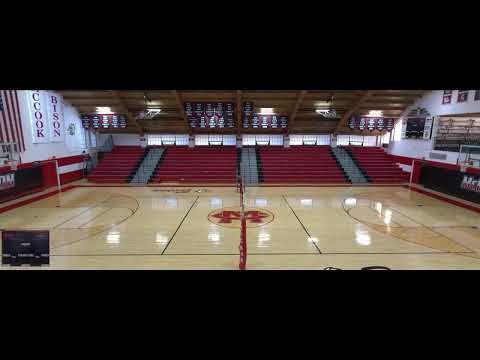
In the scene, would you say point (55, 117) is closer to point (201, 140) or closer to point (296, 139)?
point (201, 140)

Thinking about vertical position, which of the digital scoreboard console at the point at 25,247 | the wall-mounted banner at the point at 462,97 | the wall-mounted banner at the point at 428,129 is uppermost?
the wall-mounted banner at the point at 462,97

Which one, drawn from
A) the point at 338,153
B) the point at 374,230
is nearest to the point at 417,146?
the point at 338,153

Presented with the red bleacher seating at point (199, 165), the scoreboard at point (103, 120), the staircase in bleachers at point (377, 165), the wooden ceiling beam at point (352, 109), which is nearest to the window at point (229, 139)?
the red bleacher seating at point (199, 165)

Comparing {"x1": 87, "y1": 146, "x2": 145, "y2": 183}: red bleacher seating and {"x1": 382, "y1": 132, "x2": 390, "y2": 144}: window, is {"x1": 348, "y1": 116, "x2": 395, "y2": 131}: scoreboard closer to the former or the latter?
{"x1": 382, "y1": 132, "x2": 390, "y2": 144}: window

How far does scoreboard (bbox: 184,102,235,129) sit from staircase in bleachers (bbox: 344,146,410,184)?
25.2ft

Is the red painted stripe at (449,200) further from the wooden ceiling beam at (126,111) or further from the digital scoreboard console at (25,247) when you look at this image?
the wooden ceiling beam at (126,111)

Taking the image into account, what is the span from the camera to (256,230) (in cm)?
702

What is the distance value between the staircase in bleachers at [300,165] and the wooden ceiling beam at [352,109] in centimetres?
168

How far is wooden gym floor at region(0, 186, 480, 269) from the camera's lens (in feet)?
17.5

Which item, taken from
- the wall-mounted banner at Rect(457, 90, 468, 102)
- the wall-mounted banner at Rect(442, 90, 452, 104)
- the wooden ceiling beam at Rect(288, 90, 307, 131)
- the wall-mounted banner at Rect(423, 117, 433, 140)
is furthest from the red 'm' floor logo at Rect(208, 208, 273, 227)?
the wall-mounted banner at Rect(442, 90, 452, 104)

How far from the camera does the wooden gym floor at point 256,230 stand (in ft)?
17.5

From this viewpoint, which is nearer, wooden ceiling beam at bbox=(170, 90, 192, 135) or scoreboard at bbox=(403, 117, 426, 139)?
wooden ceiling beam at bbox=(170, 90, 192, 135)
